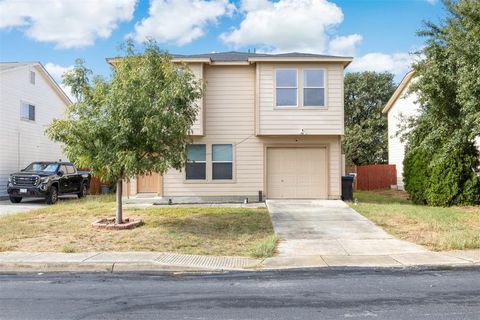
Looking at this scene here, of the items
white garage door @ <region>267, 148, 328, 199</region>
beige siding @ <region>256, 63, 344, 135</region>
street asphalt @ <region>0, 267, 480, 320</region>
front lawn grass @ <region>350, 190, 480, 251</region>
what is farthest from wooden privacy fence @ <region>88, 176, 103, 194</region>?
street asphalt @ <region>0, 267, 480, 320</region>

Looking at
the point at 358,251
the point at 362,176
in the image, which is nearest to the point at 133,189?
the point at 358,251

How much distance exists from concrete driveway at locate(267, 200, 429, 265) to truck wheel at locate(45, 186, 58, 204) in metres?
9.86

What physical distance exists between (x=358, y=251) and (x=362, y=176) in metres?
21.3

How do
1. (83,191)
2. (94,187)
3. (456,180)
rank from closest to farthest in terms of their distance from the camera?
(456,180)
(83,191)
(94,187)

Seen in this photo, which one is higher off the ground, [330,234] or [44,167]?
[44,167]

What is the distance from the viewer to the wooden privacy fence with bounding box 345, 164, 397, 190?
29.8 meters

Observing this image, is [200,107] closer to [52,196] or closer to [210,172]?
[210,172]

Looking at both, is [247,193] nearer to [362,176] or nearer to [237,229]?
[237,229]

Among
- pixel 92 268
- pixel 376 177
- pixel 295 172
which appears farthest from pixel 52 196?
pixel 376 177

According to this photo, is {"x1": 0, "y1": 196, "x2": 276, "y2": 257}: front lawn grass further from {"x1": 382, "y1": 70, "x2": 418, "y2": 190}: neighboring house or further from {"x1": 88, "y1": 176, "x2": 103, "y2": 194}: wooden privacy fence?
{"x1": 382, "y1": 70, "x2": 418, "y2": 190}: neighboring house

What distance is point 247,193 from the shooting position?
18.7 metres

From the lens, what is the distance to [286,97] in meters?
18.4

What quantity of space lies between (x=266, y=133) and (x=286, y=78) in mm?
2350

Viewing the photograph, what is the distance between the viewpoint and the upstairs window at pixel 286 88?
18.4 m
